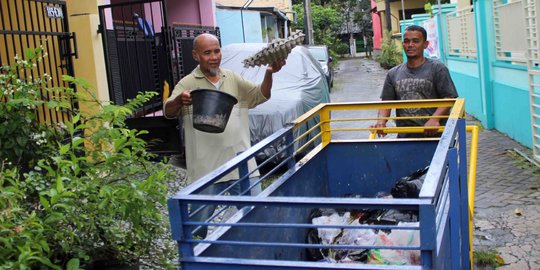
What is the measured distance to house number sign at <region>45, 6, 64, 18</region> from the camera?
22.5 feet

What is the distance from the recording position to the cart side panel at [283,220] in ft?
9.81

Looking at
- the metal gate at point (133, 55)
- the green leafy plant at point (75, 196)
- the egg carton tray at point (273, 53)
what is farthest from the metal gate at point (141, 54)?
the green leafy plant at point (75, 196)

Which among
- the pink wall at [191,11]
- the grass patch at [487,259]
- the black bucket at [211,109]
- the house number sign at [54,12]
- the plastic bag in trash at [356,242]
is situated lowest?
the grass patch at [487,259]

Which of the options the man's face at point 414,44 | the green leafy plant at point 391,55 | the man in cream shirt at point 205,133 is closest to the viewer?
the man in cream shirt at point 205,133

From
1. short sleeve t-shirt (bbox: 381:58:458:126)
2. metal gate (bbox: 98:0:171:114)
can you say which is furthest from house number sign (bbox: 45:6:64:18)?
short sleeve t-shirt (bbox: 381:58:458:126)

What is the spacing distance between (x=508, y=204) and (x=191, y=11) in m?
12.8

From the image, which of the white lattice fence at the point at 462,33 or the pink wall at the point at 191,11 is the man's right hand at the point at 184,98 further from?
the pink wall at the point at 191,11

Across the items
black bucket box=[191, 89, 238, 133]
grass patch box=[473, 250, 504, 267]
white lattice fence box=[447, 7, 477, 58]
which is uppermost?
white lattice fence box=[447, 7, 477, 58]

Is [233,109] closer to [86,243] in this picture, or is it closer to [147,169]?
[147,169]

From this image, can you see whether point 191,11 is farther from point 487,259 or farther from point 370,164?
point 487,259

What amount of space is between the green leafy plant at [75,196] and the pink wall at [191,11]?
14.1m

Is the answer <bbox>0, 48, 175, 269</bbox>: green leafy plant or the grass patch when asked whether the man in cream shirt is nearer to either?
<bbox>0, 48, 175, 269</bbox>: green leafy plant

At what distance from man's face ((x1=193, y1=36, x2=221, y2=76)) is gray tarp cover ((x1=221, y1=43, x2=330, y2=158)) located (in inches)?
147

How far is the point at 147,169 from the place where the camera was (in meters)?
3.62
